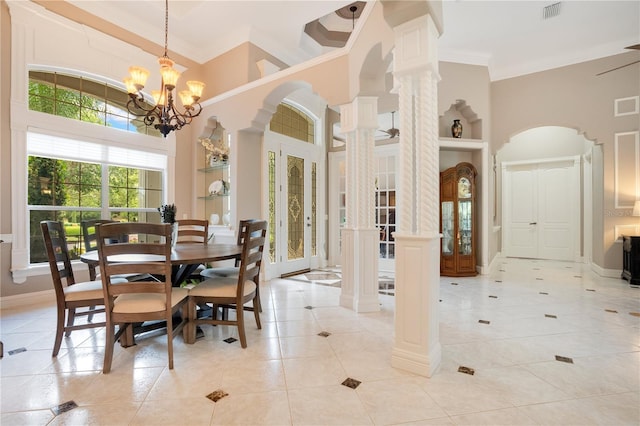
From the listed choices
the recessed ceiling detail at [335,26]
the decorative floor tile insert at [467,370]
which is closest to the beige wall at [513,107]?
the recessed ceiling detail at [335,26]

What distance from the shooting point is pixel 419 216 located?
2.18m

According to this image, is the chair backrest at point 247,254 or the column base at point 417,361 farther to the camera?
the chair backrest at point 247,254

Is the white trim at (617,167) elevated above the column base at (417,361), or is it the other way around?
the white trim at (617,167)

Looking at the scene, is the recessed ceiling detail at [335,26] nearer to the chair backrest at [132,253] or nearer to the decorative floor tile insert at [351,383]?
the chair backrest at [132,253]

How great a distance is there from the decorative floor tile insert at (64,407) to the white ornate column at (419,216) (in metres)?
2.03

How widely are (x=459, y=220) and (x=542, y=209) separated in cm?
375

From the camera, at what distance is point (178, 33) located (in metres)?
5.06

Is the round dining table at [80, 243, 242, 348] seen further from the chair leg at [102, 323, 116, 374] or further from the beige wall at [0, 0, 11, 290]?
the beige wall at [0, 0, 11, 290]

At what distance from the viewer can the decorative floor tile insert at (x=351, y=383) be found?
6.41ft

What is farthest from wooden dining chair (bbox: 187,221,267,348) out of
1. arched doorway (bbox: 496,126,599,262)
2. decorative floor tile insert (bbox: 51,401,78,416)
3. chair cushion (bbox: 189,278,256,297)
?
arched doorway (bbox: 496,126,599,262)

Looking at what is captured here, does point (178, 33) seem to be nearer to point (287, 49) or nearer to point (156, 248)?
point (287, 49)

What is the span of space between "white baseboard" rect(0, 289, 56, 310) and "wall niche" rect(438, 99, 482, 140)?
6.49m

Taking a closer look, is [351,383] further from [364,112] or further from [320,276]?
[320,276]

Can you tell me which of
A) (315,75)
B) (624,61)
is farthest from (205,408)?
(624,61)
